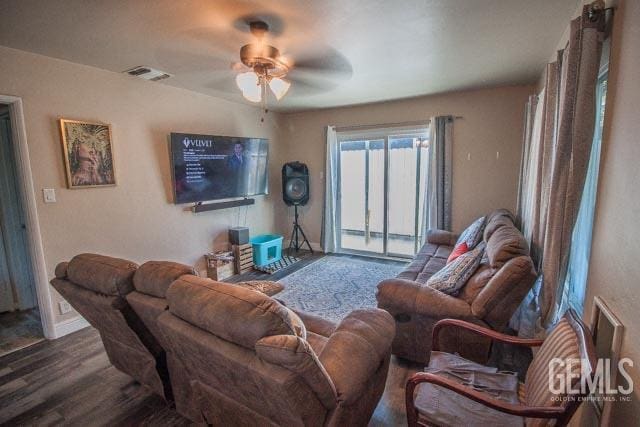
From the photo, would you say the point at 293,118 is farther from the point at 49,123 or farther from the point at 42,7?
the point at 42,7

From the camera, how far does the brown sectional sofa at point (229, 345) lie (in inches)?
40.6

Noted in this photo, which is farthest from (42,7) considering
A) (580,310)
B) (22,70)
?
(580,310)

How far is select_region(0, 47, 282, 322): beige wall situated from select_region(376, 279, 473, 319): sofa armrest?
2633 mm

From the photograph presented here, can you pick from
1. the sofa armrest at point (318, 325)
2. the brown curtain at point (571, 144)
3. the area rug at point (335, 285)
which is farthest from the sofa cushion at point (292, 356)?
the area rug at point (335, 285)

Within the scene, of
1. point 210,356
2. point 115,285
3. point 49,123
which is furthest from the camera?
point 49,123

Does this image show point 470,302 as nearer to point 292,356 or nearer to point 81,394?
point 292,356

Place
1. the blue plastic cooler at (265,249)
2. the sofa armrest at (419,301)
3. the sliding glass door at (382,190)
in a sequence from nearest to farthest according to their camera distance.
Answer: the sofa armrest at (419,301), the blue plastic cooler at (265,249), the sliding glass door at (382,190)

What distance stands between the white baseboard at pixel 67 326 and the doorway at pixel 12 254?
1.33 ft

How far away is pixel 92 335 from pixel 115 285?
166 cm

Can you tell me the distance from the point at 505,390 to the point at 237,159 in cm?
372

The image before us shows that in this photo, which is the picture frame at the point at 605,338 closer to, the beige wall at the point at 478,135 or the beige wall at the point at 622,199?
the beige wall at the point at 622,199

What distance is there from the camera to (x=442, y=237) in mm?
3830

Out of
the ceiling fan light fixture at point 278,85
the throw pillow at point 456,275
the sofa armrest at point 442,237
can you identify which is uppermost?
the ceiling fan light fixture at point 278,85

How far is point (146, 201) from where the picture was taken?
3.29m
